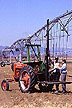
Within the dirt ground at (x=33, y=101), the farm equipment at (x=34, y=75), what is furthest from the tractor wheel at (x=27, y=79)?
the dirt ground at (x=33, y=101)

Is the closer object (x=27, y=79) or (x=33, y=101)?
(x=33, y=101)

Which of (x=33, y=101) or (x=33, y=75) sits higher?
(x=33, y=75)

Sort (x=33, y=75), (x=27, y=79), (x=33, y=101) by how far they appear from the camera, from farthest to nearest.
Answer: (x=27, y=79) < (x=33, y=75) < (x=33, y=101)

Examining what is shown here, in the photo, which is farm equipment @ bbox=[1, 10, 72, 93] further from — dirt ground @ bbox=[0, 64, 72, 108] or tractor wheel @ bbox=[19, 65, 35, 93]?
dirt ground @ bbox=[0, 64, 72, 108]

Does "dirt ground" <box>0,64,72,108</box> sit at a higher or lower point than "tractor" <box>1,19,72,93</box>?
lower

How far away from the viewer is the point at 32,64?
41.5 feet

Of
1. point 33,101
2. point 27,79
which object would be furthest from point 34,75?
point 33,101

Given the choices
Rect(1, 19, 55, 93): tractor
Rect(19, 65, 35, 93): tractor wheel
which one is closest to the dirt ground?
Rect(19, 65, 35, 93): tractor wheel

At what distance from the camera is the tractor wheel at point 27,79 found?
38.3ft

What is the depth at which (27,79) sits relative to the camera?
12180 mm

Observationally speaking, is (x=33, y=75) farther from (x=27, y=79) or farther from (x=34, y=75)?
(x=27, y=79)

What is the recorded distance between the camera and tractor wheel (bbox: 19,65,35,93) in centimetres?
1169

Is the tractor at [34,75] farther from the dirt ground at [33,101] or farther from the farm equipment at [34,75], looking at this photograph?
the dirt ground at [33,101]

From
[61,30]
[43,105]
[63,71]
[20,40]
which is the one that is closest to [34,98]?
[43,105]
